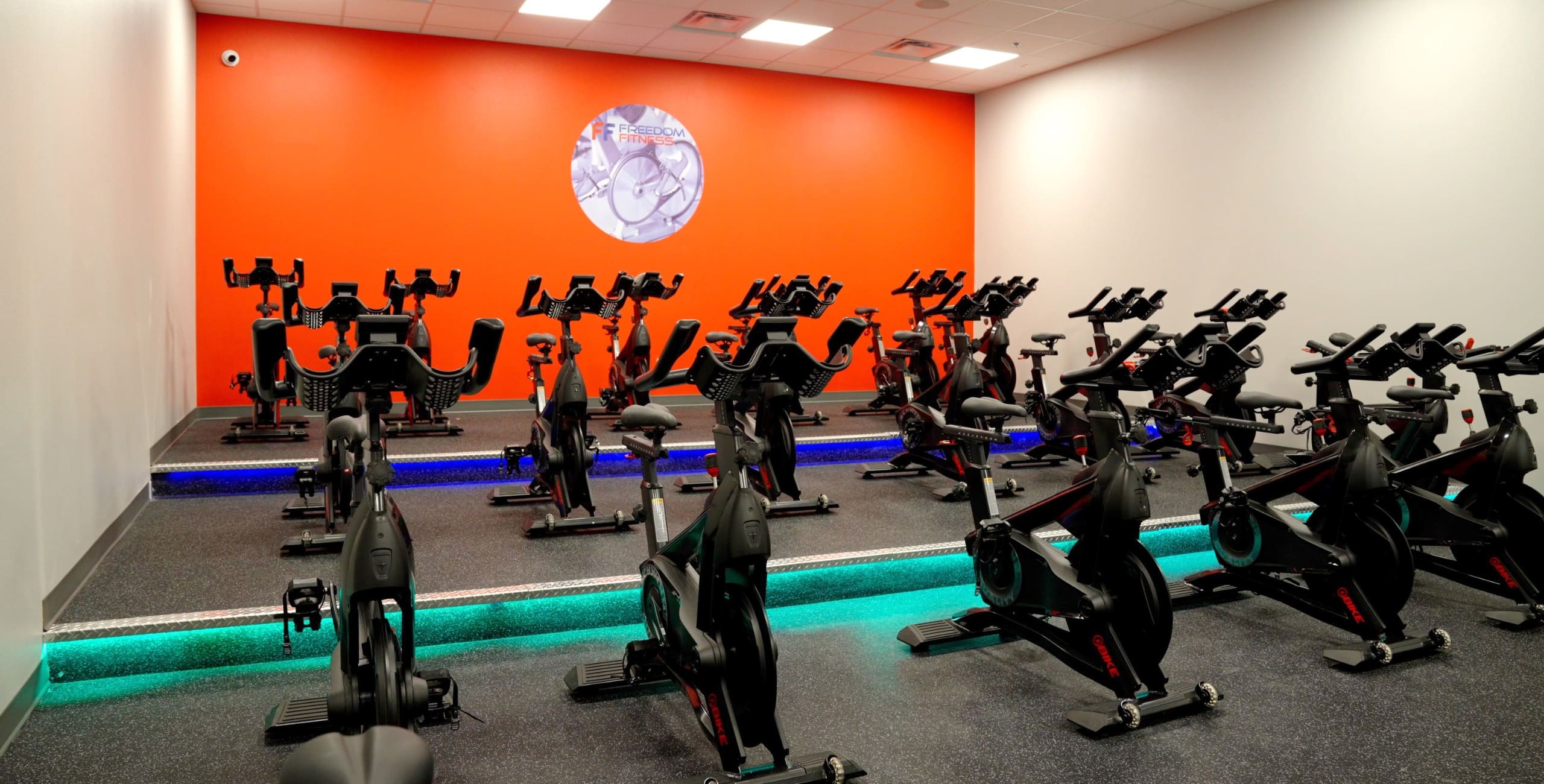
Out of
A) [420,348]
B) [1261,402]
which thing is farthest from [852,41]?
[1261,402]

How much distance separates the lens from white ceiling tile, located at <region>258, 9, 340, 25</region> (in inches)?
298

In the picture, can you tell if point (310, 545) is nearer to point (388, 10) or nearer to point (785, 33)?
point (388, 10)

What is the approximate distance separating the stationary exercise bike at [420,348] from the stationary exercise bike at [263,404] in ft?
1.88

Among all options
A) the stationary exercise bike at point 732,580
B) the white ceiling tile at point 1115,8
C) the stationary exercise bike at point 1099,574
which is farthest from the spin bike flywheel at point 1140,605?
the white ceiling tile at point 1115,8

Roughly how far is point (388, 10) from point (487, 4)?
85cm

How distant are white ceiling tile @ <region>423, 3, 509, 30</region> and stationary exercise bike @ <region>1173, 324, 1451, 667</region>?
612cm

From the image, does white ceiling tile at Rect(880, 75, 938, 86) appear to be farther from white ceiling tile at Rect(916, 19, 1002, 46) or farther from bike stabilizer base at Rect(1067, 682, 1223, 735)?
bike stabilizer base at Rect(1067, 682, 1223, 735)

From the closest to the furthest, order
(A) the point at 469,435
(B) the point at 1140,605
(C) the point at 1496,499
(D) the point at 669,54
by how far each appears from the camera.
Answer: (B) the point at 1140,605 < (C) the point at 1496,499 < (A) the point at 469,435 < (D) the point at 669,54

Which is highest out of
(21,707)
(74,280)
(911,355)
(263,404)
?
(74,280)

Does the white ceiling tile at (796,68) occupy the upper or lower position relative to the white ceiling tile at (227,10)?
upper

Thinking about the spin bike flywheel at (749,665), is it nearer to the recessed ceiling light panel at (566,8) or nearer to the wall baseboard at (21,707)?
the wall baseboard at (21,707)

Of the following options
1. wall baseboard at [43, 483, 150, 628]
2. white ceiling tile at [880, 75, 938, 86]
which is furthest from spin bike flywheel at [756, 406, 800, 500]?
white ceiling tile at [880, 75, 938, 86]

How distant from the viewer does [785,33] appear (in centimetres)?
816

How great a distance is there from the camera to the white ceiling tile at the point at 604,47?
27.7 ft
